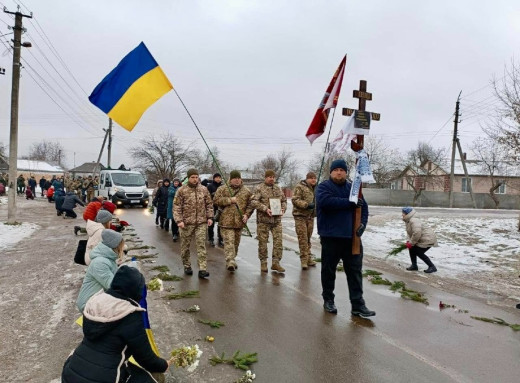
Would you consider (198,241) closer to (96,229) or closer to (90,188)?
(96,229)

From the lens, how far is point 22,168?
7869 cm

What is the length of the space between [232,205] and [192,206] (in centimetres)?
85

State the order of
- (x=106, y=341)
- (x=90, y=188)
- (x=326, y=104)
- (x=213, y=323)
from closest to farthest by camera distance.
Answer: (x=106, y=341), (x=213, y=323), (x=326, y=104), (x=90, y=188)

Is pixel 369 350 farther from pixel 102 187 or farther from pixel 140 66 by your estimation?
pixel 102 187

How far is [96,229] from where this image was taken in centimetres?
524

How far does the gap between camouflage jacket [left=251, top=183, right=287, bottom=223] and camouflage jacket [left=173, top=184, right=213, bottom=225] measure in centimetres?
94

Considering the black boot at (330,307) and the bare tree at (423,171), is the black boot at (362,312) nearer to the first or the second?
the black boot at (330,307)

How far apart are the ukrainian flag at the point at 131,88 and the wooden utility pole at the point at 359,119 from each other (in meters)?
3.37

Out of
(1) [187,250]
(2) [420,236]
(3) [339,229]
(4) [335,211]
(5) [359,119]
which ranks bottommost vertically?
(1) [187,250]

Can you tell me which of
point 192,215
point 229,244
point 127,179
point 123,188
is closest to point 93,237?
point 192,215

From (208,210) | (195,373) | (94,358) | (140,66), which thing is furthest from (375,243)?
(94,358)

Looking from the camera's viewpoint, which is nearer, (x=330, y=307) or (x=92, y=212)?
(x=330, y=307)

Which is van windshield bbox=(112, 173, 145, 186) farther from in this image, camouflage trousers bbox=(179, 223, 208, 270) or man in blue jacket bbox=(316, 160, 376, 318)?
man in blue jacket bbox=(316, 160, 376, 318)

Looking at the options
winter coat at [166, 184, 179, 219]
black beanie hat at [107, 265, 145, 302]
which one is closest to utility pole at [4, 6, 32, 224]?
winter coat at [166, 184, 179, 219]
